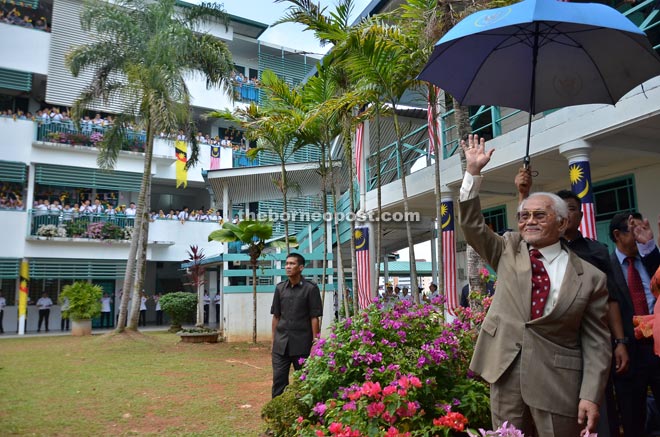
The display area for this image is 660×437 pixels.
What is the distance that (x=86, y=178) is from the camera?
23469 mm

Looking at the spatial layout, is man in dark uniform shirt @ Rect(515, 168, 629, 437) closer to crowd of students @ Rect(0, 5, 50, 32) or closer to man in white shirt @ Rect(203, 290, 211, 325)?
man in white shirt @ Rect(203, 290, 211, 325)

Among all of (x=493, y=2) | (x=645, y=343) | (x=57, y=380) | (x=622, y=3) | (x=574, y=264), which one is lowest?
(x=57, y=380)

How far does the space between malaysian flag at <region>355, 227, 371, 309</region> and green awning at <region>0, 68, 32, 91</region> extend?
16.5 meters

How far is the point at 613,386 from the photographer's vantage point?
3592 mm

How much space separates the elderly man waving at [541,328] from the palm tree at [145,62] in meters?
14.6

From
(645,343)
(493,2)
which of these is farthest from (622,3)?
(645,343)

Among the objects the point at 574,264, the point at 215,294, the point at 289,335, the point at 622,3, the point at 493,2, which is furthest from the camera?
the point at 215,294

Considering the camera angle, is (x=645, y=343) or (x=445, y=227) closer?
(x=645, y=343)

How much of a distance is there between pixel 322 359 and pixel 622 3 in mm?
8574

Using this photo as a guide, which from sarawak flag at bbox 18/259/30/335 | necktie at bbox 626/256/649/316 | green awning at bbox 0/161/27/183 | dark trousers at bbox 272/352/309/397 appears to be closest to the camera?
necktie at bbox 626/256/649/316

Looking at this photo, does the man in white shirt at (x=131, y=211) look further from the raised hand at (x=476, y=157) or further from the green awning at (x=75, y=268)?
the raised hand at (x=476, y=157)

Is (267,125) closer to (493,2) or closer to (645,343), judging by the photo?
(493,2)

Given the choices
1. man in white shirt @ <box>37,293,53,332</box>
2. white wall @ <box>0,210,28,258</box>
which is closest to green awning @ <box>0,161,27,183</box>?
white wall @ <box>0,210,28,258</box>

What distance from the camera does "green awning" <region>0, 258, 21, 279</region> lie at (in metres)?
20.8
